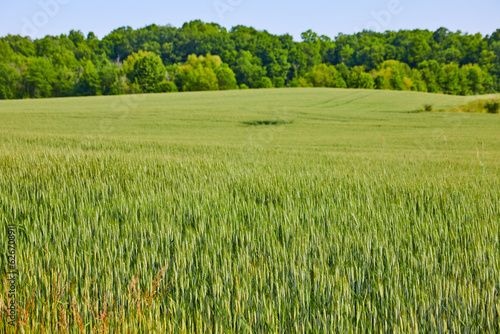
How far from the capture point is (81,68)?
69.8 meters

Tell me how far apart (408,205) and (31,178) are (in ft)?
15.8

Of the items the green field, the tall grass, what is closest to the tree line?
the green field

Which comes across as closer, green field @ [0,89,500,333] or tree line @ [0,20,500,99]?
green field @ [0,89,500,333]

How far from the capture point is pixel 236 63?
88812 millimetres

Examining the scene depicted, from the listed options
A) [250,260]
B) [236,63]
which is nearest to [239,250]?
[250,260]

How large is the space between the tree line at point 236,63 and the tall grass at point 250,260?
60.7 meters

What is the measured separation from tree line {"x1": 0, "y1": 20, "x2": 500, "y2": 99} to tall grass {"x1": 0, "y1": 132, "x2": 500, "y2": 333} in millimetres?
60737

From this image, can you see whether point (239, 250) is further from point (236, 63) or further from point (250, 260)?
point (236, 63)

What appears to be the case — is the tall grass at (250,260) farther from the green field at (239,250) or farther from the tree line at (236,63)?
the tree line at (236,63)

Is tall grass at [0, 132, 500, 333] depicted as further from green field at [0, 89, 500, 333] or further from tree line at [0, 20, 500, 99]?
tree line at [0, 20, 500, 99]

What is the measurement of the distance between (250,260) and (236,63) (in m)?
89.4

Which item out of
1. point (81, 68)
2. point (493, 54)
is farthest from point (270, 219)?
point (493, 54)

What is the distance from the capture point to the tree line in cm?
6550

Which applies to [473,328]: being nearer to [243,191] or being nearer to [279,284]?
[279,284]
